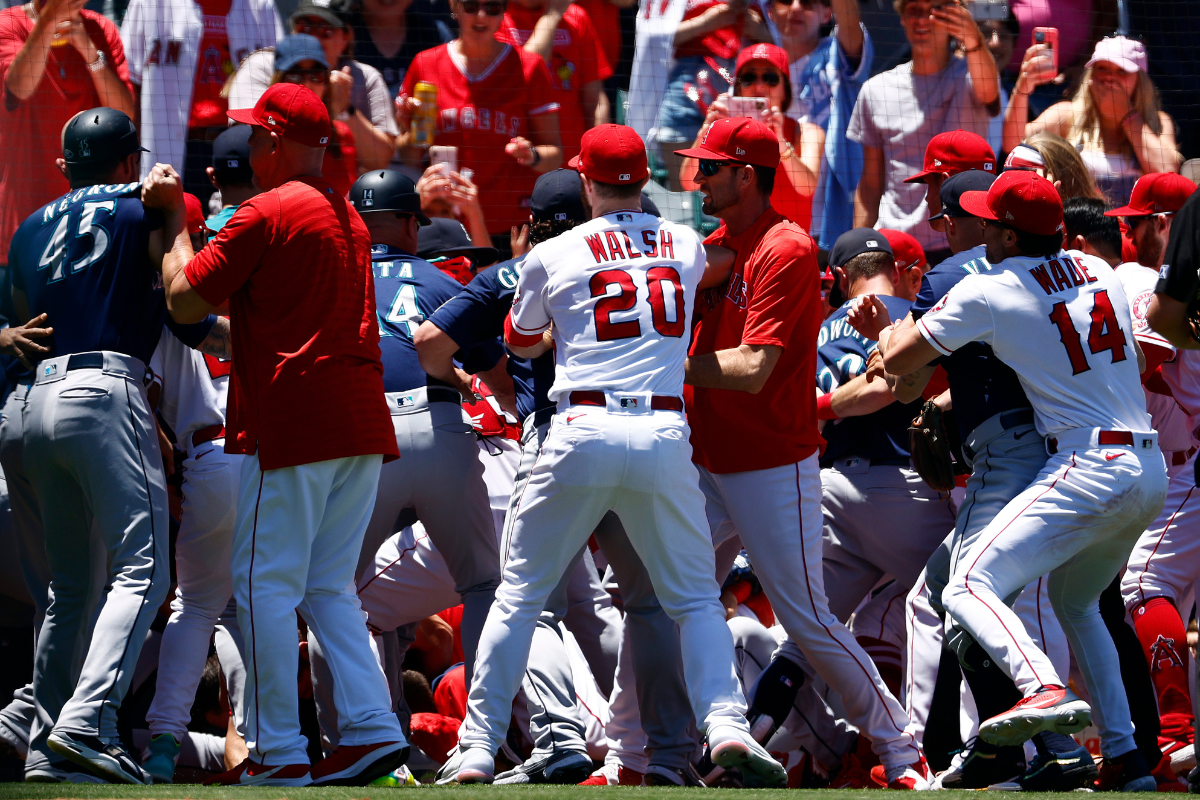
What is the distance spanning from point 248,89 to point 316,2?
2.84ft

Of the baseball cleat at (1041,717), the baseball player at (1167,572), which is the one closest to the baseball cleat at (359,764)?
the baseball cleat at (1041,717)

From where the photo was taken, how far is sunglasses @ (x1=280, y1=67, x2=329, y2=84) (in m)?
7.29

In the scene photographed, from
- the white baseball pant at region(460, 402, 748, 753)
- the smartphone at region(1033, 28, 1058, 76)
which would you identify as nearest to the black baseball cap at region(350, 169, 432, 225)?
the white baseball pant at region(460, 402, 748, 753)

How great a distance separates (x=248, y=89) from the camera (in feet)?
24.6

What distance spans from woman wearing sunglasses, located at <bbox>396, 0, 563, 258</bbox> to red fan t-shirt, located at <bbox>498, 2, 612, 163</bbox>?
0.82 ft

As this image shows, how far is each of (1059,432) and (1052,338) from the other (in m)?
0.28

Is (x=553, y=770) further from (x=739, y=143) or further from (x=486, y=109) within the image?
(x=486, y=109)

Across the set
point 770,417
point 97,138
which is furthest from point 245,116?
point 770,417

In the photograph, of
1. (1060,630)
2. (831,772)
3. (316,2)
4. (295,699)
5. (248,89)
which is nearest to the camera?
(295,699)

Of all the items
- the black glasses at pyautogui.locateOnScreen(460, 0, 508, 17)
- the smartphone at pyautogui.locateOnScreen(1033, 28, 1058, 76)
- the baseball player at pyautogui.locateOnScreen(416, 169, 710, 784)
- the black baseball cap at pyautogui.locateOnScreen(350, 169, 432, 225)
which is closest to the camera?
the baseball player at pyautogui.locateOnScreen(416, 169, 710, 784)

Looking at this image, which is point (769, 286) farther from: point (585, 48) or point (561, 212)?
point (585, 48)

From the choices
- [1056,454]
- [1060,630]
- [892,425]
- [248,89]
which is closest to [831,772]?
[1060,630]

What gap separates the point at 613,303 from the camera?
3982mm

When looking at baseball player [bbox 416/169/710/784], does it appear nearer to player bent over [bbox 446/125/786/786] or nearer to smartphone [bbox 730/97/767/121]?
player bent over [bbox 446/125/786/786]
